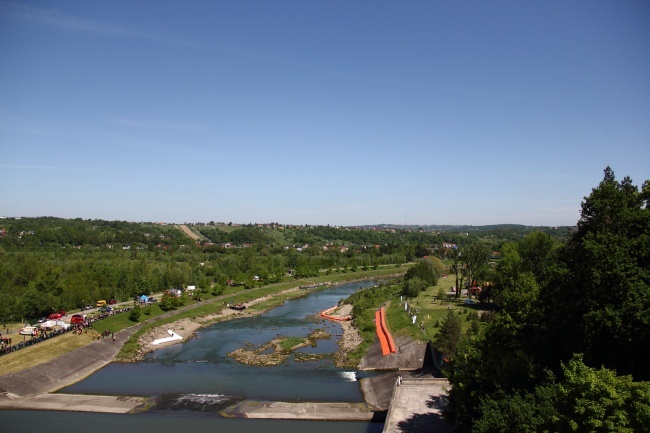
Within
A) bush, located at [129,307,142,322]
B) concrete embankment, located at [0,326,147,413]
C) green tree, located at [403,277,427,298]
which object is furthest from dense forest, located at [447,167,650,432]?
bush, located at [129,307,142,322]

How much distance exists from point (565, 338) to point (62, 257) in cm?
11460

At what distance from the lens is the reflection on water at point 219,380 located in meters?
38.3

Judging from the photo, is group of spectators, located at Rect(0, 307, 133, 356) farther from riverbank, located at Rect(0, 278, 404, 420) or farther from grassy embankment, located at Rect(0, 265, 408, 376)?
riverbank, located at Rect(0, 278, 404, 420)

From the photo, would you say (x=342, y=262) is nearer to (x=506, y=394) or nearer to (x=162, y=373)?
(x=162, y=373)

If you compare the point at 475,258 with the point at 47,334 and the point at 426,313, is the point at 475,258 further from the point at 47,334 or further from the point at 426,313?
the point at 47,334

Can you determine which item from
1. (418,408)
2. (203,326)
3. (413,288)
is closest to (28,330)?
(203,326)

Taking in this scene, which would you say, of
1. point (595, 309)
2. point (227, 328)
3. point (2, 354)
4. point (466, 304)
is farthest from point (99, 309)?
point (595, 309)

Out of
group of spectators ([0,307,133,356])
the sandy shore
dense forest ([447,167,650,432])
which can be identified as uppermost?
dense forest ([447,167,650,432])

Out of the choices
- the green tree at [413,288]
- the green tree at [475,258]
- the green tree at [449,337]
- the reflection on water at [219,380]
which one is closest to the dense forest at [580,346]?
the green tree at [449,337]

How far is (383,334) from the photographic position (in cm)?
5712

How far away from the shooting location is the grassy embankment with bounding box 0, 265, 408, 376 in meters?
45.3

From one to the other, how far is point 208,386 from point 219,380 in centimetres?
180

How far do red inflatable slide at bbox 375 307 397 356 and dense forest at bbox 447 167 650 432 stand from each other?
63.7 feet

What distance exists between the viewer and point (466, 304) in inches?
2778
